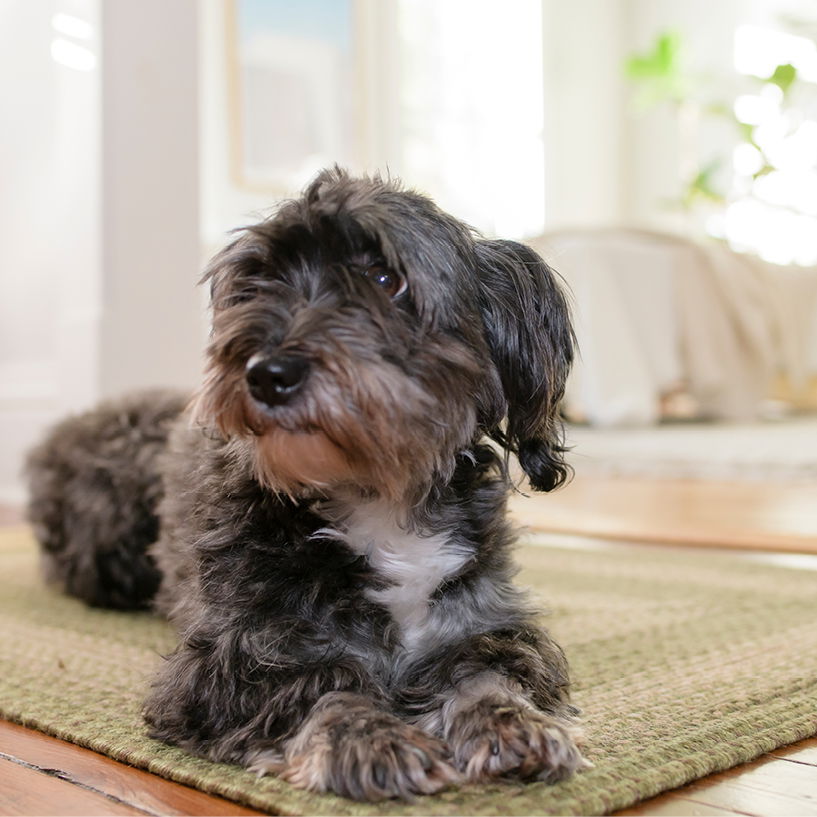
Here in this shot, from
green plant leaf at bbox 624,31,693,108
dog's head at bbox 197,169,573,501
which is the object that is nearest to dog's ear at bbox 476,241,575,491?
dog's head at bbox 197,169,573,501

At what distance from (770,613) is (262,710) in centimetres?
147

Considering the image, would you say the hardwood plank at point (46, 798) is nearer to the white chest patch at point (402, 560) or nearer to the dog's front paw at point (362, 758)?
the dog's front paw at point (362, 758)

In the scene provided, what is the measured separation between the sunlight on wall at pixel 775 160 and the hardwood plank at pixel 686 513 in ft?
22.0

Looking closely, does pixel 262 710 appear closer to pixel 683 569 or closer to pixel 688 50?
pixel 683 569

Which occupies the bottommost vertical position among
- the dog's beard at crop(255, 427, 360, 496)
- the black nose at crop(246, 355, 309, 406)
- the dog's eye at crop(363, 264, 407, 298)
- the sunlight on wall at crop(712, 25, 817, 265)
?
the dog's beard at crop(255, 427, 360, 496)

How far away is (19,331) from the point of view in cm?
516

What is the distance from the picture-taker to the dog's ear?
5.66ft

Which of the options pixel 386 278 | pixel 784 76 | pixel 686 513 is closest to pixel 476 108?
pixel 784 76

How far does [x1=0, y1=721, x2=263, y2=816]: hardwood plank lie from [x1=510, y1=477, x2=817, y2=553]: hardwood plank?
2.05 m

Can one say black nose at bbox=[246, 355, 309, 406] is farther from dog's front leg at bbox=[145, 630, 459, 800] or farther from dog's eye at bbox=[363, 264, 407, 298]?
dog's front leg at bbox=[145, 630, 459, 800]

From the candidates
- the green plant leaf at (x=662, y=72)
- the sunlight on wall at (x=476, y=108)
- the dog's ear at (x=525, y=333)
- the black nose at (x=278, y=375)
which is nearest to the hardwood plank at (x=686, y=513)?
the dog's ear at (x=525, y=333)

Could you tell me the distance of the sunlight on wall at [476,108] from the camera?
10.0 m

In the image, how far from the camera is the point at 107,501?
259 centimetres

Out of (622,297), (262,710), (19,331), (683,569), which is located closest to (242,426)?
(262,710)
